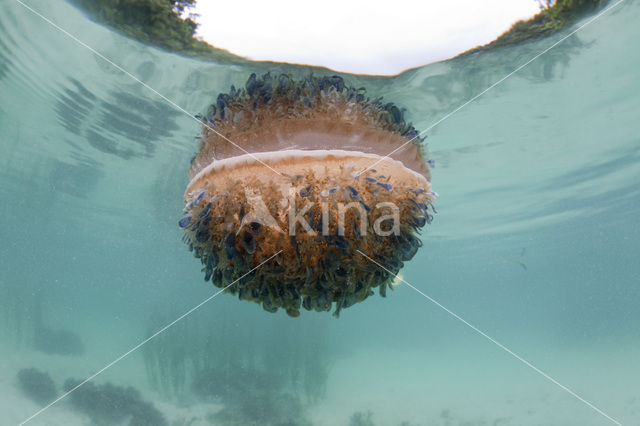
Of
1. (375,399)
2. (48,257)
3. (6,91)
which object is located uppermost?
(6,91)

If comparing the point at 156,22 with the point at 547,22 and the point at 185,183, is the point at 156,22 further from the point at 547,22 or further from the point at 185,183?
the point at 185,183

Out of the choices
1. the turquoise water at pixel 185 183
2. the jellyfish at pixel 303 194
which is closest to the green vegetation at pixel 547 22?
the turquoise water at pixel 185 183

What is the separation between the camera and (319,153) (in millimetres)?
2932

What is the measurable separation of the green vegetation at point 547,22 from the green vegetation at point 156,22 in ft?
17.3

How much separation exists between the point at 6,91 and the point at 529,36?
16733 millimetres

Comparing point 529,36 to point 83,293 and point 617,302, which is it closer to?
point 83,293

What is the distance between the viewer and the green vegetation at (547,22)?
6676 mm

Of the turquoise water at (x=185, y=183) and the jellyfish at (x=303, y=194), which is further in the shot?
the turquoise water at (x=185, y=183)

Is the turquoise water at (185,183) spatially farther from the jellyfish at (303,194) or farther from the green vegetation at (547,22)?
the jellyfish at (303,194)

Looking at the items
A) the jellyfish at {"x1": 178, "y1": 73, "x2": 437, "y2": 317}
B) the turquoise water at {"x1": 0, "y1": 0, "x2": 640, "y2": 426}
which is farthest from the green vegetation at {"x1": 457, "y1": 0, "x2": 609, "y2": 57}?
the jellyfish at {"x1": 178, "y1": 73, "x2": 437, "y2": 317}

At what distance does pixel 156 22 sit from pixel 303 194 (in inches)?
269

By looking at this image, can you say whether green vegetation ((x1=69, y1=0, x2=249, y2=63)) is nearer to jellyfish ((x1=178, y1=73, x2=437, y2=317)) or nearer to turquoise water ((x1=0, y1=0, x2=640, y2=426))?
turquoise water ((x1=0, y1=0, x2=640, y2=426))

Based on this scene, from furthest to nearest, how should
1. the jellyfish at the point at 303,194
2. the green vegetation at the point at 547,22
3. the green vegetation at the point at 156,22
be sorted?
the green vegetation at the point at 156,22
the green vegetation at the point at 547,22
the jellyfish at the point at 303,194

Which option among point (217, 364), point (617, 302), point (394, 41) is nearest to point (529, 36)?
point (394, 41)
